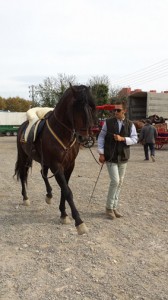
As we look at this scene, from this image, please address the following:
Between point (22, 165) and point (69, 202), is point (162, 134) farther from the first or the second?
point (69, 202)

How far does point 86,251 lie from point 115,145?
1.76 metres

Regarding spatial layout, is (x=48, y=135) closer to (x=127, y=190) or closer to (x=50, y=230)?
(x=50, y=230)

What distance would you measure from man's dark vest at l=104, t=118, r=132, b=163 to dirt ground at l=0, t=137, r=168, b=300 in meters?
0.98

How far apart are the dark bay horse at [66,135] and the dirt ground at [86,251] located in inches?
15.7

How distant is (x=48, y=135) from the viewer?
15.4ft

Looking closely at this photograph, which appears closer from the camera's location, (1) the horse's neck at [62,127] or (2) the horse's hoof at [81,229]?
(2) the horse's hoof at [81,229]

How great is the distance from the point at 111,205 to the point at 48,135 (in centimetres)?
148

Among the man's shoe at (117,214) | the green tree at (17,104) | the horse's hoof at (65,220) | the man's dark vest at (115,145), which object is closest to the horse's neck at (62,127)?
the man's dark vest at (115,145)

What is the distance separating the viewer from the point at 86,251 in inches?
147

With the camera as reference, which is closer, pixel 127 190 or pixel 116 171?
pixel 116 171

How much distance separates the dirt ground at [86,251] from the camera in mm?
2928

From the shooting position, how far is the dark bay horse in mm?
3984

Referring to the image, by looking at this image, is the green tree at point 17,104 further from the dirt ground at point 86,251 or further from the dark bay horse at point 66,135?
the dark bay horse at point 66,135

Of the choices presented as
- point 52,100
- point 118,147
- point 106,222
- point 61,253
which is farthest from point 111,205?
point 52,100
